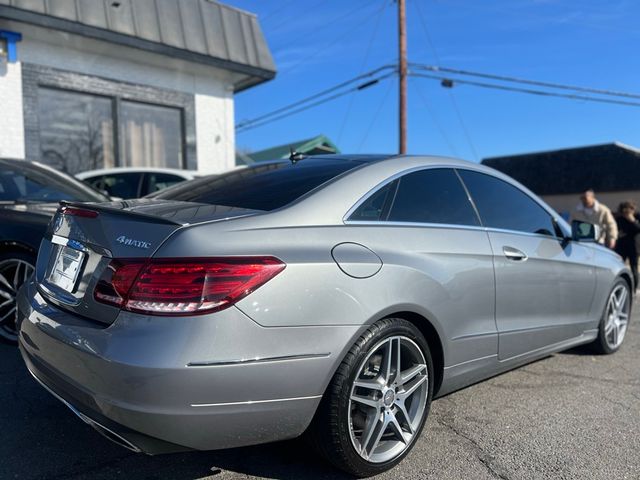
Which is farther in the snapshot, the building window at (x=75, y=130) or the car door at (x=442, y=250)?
→ the building window at (x=75, y=130)

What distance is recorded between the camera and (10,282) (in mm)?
4309

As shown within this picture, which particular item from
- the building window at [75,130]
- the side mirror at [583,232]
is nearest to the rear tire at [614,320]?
the side mirror at [583,232]

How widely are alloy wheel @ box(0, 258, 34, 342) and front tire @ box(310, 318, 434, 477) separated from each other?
287 centimetres

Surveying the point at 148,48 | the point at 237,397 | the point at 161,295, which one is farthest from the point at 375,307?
the point at 148,48

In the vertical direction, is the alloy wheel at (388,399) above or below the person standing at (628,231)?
below

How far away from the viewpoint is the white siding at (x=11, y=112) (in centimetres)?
876

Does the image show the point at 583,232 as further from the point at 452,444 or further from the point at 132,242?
the point at 132,242

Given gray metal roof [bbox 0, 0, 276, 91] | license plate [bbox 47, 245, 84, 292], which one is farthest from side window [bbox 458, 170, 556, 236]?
gray metal roof [bbox 0, 0, 276, 91]

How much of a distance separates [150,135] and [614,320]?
891 centimetres

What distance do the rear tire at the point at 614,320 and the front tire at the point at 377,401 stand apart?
2.63 m

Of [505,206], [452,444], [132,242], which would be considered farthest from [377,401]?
[505,206]

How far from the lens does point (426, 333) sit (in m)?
2.95

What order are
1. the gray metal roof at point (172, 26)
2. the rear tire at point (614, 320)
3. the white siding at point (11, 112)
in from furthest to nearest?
the white siding at point (11, 112) < the gray metal roof at point (172, 26) < the rear tire at point (614, 320)

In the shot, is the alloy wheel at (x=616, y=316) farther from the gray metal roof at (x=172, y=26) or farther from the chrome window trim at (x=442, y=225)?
the gray metal roof at (x=172, y=26)
